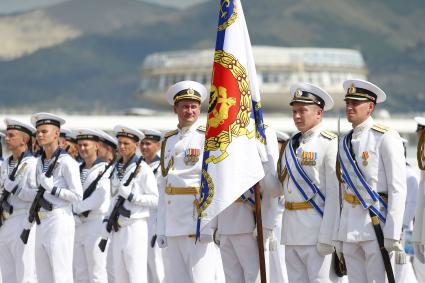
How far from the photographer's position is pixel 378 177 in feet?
43.8

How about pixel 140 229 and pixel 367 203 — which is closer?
pixel 367 203

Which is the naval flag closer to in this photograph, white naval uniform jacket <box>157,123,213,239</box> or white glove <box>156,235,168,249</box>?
white naval uniform jacket <box>157,123,213,239</box>

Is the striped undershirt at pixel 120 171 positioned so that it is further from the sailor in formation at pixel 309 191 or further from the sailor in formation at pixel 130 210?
the sailor in formation at pixel 309 191

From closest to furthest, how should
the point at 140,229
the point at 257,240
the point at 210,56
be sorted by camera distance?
the point at 257,240 < the point at 140,229 < the point at 210,56

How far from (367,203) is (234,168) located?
1404 mm

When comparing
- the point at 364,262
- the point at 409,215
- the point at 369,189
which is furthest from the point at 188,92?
the point at 409,215

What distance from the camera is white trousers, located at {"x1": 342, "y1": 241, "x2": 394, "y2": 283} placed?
13250mm

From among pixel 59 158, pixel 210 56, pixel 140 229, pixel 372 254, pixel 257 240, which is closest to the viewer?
pixel 372 254

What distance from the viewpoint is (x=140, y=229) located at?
18188mm

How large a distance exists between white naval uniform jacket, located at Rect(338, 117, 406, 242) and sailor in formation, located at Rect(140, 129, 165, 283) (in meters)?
6.65

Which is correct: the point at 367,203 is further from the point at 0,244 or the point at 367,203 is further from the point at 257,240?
the point at 0,244

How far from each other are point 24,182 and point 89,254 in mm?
2028

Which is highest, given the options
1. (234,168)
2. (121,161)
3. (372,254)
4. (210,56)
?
(210,56)

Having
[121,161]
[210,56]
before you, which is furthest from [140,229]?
[210,56]
